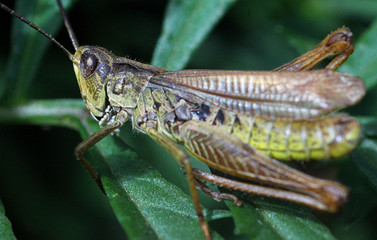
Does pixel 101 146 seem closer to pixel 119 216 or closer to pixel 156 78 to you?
pixel 156 78

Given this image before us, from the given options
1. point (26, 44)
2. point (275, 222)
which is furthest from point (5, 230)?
point (26, 44)

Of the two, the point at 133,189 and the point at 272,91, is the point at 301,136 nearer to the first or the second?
the point at 272,91

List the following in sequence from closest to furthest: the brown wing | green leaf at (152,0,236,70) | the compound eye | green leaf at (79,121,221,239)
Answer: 1. green leaf at (79,121,221,239)
2. the brown wing
3. the compound eye
4. green leaf at (152,0,236,70)

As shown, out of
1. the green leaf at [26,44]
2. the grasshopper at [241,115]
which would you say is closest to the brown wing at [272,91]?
the grasshopper at [241,115]

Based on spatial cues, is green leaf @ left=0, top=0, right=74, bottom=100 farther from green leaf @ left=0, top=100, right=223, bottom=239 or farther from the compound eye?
the compound eye

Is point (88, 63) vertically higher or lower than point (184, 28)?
higher

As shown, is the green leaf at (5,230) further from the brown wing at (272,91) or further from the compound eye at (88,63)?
the brown wing at (272,91)

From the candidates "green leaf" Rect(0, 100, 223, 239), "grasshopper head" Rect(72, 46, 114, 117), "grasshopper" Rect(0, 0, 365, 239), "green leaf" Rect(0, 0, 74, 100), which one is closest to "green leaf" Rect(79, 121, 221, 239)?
"green leaf" Rect(0, 100, 223, 239)
